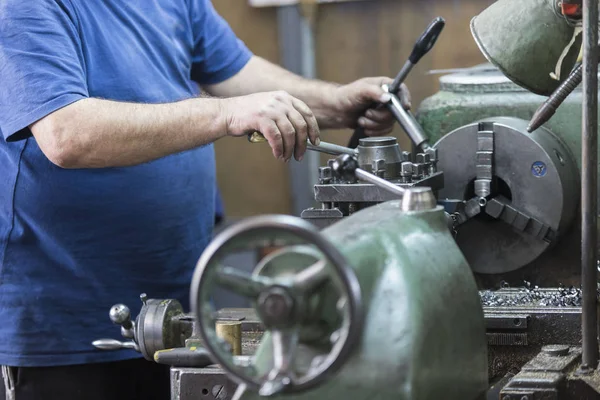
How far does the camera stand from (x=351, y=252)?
106 cm

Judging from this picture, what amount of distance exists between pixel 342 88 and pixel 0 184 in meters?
0.73

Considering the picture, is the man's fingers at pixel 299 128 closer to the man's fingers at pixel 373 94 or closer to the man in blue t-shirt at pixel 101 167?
the man in blue t-shirt at pixel 101 167

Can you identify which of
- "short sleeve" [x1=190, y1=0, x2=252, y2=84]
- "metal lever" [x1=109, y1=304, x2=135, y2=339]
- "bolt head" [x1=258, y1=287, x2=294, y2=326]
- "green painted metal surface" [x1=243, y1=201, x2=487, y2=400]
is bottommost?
"metal lever" [x1=109, y1=304, x2=135, y2=339]

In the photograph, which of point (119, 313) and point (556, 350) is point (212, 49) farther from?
point (556, 350)

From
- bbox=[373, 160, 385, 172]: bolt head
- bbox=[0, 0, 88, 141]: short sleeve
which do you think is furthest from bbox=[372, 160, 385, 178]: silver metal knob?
bbox=[0, 0, 88, 141]: short sleeve

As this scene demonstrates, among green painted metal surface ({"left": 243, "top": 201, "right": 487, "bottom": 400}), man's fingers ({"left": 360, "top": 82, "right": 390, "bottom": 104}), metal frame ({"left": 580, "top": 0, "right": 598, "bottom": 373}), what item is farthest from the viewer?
man's fingers ({"left": 360, "top": 82, "right": 390, "bottom": 104})

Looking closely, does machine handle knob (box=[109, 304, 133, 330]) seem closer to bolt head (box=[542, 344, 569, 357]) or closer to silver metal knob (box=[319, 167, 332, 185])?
silver metal knob (box=[319, 167, 332, 185])

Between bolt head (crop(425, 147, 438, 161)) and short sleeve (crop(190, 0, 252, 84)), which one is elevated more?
short sleeve (crop(190, 0, 252, 84))

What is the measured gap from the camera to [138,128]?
1.66 metres

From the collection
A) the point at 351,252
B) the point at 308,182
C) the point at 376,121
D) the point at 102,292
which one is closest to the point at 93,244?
the point at 102,292

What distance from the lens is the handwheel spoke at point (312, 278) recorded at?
0.93m

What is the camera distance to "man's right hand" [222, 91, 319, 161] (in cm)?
156

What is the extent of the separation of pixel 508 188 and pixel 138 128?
2.08 ft

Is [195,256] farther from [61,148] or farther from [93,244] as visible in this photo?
[61,148]
